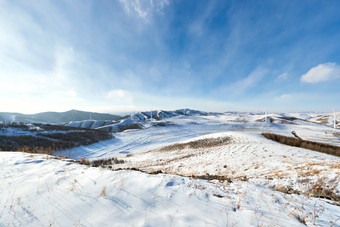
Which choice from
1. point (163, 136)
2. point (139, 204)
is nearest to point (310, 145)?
point (139, 204)

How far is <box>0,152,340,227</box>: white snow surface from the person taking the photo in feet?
7.96

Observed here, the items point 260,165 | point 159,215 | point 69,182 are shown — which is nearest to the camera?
point 159,215

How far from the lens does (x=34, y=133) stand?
25.5m

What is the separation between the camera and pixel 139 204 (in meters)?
2.84

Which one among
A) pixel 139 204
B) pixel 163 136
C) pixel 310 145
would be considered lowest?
pixel 163 136

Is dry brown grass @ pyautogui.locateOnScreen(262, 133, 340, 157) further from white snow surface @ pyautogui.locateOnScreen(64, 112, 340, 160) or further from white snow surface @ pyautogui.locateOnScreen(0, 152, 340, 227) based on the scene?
white snow surface @ pyautogui.locateOnScreen(0, 152, 340, 227)

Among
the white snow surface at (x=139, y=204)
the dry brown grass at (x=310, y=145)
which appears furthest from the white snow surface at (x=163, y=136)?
the white snow surface at (x=139, y=204)

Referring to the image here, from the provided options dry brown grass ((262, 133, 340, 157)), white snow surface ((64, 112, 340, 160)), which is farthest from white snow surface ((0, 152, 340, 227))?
dry brown grass ((262, 133, 340, 157))

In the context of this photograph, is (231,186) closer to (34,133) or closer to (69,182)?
(69,182)

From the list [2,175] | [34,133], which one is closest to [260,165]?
[2,175]

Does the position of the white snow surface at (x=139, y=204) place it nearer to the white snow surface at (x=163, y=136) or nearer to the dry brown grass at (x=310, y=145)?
the white snow surface at (x=163, y=136)

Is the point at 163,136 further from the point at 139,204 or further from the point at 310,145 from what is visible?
the point at 139,204

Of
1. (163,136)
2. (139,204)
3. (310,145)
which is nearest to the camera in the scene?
(139,204)

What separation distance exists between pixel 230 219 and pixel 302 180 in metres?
5.27
